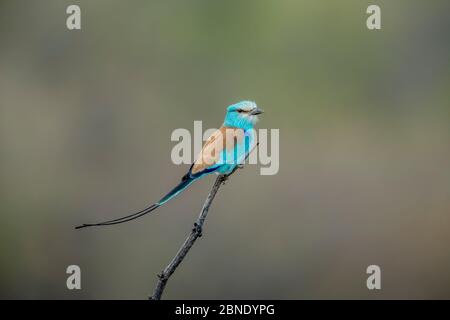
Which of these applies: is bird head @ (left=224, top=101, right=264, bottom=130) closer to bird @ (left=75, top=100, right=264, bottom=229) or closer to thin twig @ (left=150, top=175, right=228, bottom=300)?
bird @ (left=75, top=100, right=264, bottom=229)

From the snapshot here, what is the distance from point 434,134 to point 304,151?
2.09 m

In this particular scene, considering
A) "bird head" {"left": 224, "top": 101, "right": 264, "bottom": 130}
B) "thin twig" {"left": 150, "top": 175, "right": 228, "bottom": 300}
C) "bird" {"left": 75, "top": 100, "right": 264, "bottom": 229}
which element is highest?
"bird head" {"left": 224, "top": 101, "right": 264, "bottom": 130}

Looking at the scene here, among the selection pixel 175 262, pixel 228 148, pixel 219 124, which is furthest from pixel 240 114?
pixel 219 124

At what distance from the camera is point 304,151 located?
8.80 metres

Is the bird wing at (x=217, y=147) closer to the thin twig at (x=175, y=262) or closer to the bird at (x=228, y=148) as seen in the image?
the bird at (x=228, y=148)

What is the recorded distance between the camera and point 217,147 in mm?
3670

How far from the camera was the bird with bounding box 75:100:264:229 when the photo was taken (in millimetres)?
3424

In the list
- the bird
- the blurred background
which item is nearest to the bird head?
the bird

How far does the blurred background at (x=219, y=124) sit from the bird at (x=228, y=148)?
13.0 ft

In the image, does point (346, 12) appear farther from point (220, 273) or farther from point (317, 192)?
point (220, 273)

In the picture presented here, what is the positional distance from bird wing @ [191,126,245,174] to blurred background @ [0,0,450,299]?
4036 mm

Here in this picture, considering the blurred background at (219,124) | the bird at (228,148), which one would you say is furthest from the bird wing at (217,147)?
the blurred background at (219,124)

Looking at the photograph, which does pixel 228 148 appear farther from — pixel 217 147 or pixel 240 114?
pixel 240 114
